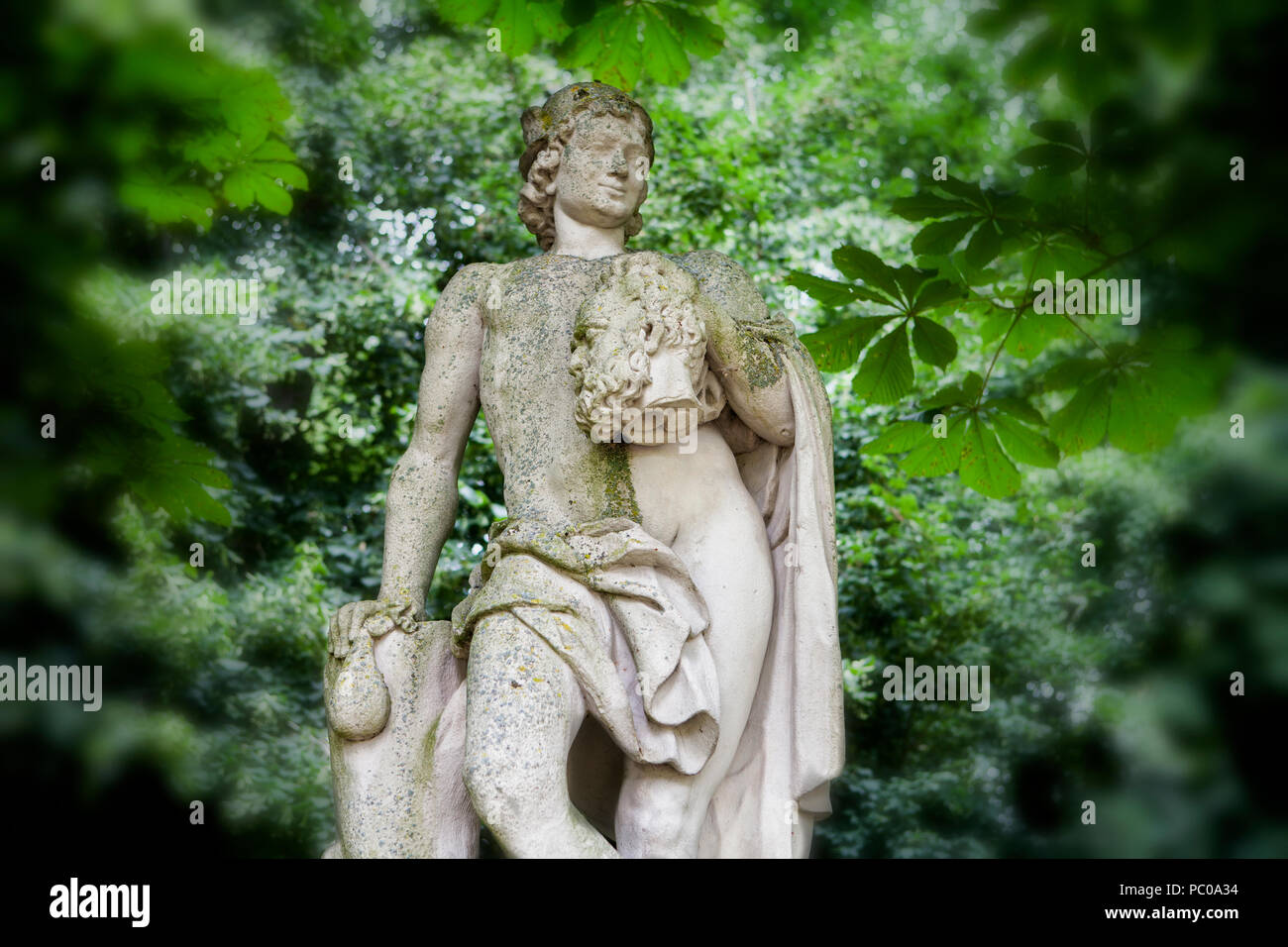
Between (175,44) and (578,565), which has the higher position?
(175,44)

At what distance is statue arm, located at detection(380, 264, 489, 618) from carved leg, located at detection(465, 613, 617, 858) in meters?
0.63

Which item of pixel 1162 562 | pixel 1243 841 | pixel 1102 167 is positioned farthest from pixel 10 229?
pixel 1162 562

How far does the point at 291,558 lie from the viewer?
1005cm

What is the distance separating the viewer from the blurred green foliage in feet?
18.1

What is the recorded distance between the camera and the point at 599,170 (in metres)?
5.38

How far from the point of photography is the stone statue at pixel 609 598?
4.64 meters

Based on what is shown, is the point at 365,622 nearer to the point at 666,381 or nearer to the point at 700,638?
the point at 700,638

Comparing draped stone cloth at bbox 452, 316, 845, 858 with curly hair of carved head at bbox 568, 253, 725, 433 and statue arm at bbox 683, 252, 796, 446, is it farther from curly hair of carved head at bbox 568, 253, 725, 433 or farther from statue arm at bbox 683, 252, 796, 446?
curly hair of carved head at bbox 568, 253, 725, 433

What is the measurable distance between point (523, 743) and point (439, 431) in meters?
1.16

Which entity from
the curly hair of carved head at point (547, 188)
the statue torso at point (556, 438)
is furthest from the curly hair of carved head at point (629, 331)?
the curly hair of carved head at point (547, 188)

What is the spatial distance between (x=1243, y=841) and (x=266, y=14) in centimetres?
725

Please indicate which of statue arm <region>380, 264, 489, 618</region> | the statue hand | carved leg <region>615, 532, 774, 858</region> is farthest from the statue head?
the statue hand

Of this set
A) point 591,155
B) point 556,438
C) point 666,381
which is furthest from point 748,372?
point 591,155
